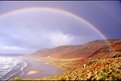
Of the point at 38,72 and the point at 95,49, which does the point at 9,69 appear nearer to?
the point at 38,72

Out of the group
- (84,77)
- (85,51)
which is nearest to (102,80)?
(84,77)

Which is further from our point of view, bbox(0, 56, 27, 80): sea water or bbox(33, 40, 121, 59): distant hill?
bbox(33, 40, 121, 59): distant hill

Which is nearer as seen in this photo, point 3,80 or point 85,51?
point 3,80

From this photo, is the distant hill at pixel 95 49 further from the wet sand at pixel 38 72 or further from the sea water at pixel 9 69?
the sea water at pixel 9 69

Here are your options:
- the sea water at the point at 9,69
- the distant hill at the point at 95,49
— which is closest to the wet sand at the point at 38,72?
the sea water at the point at 9,69

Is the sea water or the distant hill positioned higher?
the distant hill

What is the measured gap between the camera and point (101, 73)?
1953cm

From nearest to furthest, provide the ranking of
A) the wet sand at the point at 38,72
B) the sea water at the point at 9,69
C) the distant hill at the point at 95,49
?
the wet sand at the point at 38,72 < the sea water at the point at 9,69 < the distant hill at the point at 95,49

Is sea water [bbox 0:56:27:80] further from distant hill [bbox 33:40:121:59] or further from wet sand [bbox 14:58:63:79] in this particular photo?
distant hill [bbox 33:40:121:59]

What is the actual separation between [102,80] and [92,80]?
45.4 inches

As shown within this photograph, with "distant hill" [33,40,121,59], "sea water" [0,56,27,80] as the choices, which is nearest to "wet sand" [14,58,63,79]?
"sea water" [0,56,27,80]

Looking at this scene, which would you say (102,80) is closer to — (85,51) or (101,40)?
(85,51)

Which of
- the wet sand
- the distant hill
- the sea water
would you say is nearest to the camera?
the wet sand

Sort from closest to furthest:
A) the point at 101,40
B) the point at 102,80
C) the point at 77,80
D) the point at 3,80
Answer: the point at 102,80 < the point at 77,80 < the point at 3,80 < the point at 101,40
